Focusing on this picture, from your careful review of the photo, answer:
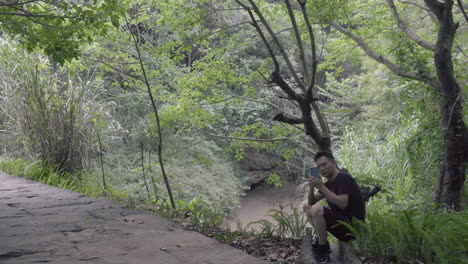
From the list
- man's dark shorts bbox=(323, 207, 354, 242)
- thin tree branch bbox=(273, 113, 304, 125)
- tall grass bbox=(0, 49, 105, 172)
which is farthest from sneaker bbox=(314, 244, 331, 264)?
tall grass bbox=(0, 49, 105, 172)

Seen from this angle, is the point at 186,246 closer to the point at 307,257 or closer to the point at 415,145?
the point at 307,257

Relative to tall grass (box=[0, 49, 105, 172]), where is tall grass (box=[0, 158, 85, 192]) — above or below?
below

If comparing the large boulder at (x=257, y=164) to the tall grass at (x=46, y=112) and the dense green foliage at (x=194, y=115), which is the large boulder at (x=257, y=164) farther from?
the tall grass at (x=46, y=112)

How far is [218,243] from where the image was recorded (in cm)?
310

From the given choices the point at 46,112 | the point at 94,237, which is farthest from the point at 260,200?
the point at 94,237

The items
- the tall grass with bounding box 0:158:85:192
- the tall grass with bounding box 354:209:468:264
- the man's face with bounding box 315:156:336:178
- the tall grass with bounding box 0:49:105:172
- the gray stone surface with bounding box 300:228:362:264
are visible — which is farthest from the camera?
the tall grass with bounding box 0:49:105:172

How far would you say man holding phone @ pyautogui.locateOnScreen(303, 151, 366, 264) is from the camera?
9.52 ft

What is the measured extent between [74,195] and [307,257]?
132 inches

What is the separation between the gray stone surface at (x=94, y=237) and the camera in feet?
8.50

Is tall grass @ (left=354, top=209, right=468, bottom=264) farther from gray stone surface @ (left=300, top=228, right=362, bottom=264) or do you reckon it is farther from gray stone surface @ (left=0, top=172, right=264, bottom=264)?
gray stone surface @ (left=0, top=172, right=264, bottom=264)

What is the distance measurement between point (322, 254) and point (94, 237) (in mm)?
1735

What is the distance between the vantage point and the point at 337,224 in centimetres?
299

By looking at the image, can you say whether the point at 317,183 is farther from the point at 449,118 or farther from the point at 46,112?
the point at 46,112

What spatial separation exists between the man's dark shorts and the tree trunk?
2144 millimetres
